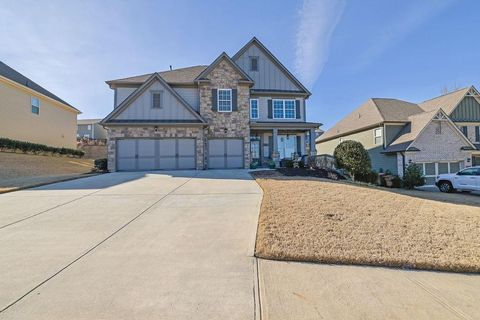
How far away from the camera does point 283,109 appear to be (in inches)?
824

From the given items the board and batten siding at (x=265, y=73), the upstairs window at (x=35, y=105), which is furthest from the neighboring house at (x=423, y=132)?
the upstairs window at (x=35, y=105)

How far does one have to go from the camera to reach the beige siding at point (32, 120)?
19453 millimetres

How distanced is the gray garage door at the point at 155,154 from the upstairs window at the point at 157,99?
2.29 metres

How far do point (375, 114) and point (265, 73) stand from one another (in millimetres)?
11241

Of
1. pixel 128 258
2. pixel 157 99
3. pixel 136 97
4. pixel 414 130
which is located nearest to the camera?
pixel 128 258

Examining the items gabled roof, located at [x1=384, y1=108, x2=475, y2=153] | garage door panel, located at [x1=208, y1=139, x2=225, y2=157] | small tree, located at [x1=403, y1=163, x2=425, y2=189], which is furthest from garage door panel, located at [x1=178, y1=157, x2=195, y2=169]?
gabled roof, located at [x1=384, y1=108, x2=475, y2=153]

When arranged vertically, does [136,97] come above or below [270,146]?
above

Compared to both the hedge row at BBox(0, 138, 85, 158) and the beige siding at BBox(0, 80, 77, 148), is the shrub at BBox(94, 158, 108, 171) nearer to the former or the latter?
the hedge row at BBox(0, 138, 85, 158)

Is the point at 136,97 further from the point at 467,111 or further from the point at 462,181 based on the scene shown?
the point at 467,111

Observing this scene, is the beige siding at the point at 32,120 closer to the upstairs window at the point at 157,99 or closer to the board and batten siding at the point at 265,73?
the upstairs window at the point at 157,99

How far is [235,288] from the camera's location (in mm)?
3361

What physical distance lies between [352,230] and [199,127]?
13559 millimetres

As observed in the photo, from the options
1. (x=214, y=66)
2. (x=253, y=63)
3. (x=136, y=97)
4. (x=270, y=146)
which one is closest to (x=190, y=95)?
(x=214, y=66)

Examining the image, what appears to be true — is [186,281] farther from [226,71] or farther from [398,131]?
[398,131]
